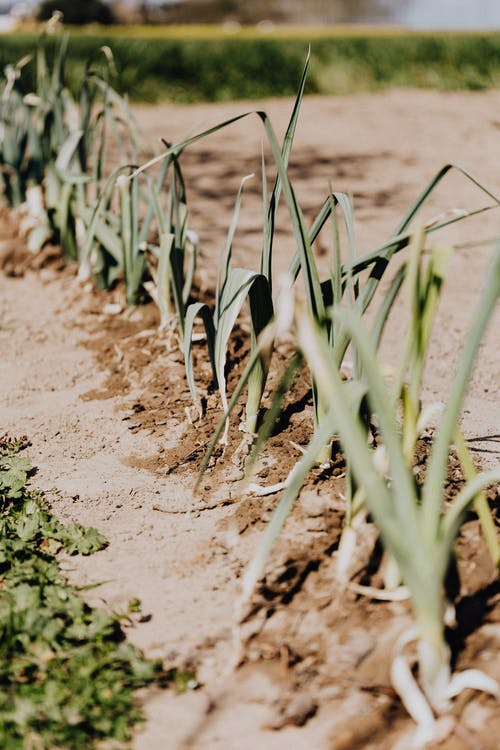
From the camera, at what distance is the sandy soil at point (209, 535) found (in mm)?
1532

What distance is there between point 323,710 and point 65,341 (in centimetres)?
214

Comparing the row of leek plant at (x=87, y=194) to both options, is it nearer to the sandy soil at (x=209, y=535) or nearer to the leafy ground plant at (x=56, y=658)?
the sandy soil at (x=209, y=535)

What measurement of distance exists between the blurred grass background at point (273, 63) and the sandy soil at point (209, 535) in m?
6.11

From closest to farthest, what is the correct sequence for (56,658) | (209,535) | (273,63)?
(56,658) → (209,535) → (273,63)

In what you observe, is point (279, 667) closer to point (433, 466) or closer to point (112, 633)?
point (112, 633)

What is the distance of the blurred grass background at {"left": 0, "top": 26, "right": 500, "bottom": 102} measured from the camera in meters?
9.65

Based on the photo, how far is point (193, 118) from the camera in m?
8.73

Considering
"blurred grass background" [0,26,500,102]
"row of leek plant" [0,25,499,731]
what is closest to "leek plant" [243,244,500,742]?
"row of leek plant" [0,25,499,731]

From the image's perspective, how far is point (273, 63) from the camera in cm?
992

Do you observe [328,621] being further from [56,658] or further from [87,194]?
[87,194]

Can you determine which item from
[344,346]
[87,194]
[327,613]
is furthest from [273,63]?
[327,613]

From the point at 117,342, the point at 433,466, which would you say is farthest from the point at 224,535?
the point at 117,342

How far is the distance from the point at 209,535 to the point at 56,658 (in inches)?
20.0

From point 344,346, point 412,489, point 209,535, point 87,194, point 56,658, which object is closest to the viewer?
point 412,489
